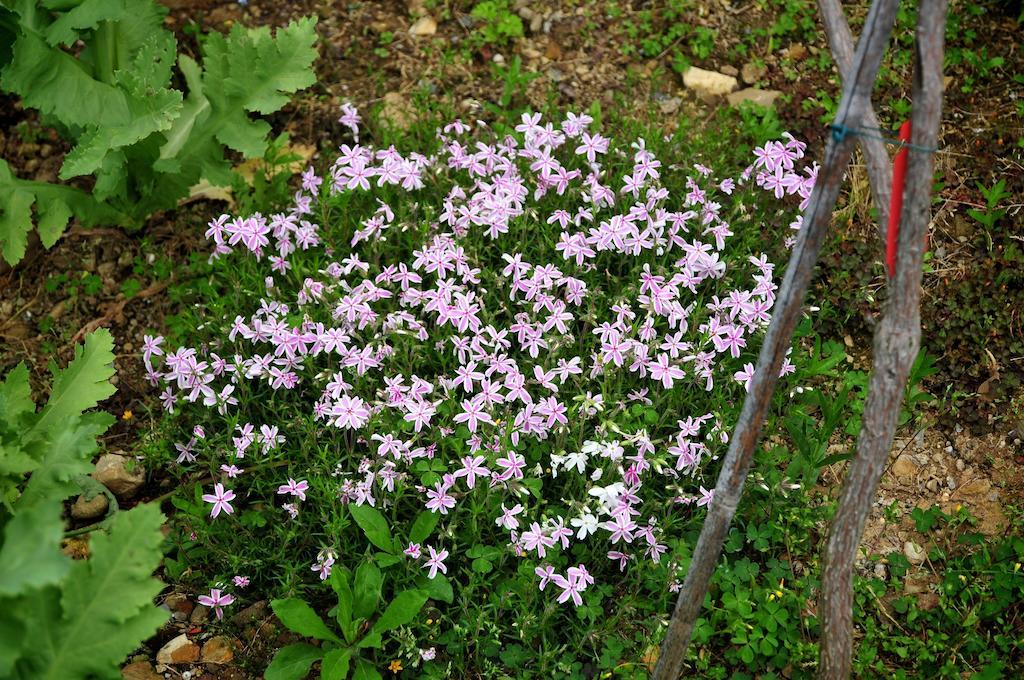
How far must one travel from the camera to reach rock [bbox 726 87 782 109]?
4805mm

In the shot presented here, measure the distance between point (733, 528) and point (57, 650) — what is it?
235 centimetres

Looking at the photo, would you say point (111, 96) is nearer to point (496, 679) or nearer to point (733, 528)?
point (496, 679)

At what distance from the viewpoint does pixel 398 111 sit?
191 inches

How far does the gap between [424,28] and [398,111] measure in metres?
0.69

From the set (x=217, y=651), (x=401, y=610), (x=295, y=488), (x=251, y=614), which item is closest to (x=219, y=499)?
(x=295, y=488)

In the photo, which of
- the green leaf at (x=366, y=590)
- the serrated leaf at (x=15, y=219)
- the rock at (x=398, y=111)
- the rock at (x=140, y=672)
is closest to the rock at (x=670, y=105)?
the rock at (x=398, y=111)

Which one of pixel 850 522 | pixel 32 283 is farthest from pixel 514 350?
pixel 32 283

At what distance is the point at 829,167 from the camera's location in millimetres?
2391


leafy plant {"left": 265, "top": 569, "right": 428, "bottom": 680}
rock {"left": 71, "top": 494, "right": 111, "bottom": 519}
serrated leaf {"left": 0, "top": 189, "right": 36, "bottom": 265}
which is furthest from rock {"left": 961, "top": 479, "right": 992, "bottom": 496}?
serrated leaf {"left": 0, "top": 189, "right": 36, "bottom": 265}

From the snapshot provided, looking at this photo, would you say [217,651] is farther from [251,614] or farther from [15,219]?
[15,219]

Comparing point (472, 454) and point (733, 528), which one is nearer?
point (472, 454)

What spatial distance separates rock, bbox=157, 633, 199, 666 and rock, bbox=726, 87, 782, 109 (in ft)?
12.0

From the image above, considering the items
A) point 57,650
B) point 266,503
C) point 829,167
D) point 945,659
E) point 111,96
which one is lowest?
point 945,659

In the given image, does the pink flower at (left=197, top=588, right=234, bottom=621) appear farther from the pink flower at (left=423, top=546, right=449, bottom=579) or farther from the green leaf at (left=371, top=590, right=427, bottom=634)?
the pink flower at (left=423, top=546, right=449, bottom=579)
